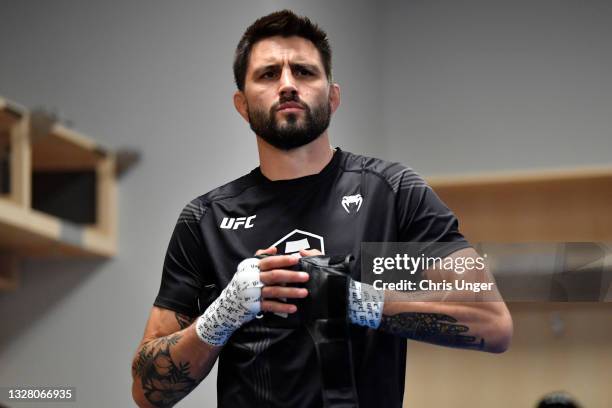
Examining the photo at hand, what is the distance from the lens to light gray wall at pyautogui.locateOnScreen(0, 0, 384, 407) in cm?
291

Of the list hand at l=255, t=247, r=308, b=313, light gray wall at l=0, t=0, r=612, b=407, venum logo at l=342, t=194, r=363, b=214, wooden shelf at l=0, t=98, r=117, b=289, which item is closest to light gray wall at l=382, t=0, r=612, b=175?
light gray wall at l=0, t=0, r=612, b=407

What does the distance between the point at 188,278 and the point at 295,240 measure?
197 millimetres

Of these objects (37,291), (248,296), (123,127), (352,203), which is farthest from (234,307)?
(37,291)

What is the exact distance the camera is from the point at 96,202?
10.1 feet

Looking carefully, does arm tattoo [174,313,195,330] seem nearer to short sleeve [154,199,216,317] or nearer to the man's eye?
short sleeve [154,199,216,317]

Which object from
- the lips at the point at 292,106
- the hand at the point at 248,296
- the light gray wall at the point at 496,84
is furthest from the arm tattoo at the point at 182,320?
the light gray wall at the point at 496,84

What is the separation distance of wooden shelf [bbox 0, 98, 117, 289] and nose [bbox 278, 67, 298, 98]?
1.45 m

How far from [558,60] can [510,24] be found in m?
0.23

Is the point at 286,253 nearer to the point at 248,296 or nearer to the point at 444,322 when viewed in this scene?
the point at 248,296

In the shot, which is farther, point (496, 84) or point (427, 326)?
A: point (496, 84)

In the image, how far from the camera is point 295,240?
1346mm

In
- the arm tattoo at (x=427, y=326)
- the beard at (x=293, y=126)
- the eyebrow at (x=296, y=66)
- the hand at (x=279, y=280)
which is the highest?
the eyebrow at (x=296, y=66)

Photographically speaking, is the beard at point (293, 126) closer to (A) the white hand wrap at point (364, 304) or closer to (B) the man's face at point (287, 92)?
(B) the man's face at point (287, 92)

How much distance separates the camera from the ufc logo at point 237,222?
142 centimetres
